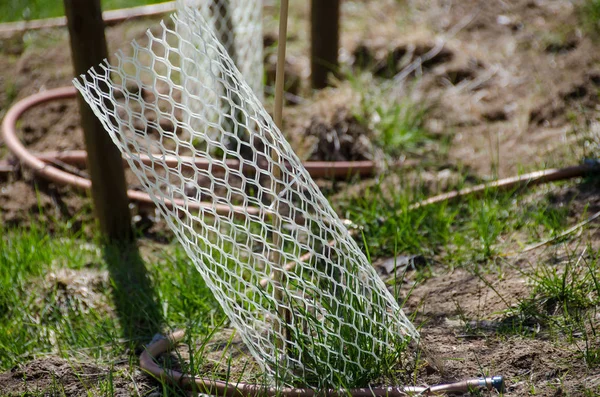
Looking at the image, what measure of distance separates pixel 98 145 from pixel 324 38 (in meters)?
1.69

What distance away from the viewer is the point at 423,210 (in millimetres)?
2881

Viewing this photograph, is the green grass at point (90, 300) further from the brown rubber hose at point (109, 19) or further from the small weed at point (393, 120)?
the brown rubber hose at point (109, 19)

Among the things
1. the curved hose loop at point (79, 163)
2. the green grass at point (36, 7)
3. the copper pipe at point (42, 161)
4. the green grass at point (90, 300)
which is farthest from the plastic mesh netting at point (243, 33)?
the green grass at point (36, 7)

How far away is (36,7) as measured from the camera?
5129mm

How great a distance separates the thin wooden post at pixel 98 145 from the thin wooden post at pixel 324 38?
1554 mm

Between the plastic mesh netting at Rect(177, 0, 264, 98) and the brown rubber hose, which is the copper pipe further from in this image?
the brown rubber hose

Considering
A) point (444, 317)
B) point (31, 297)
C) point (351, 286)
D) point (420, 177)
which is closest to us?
point (351, 286)

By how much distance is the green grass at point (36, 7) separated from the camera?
509 centimetres

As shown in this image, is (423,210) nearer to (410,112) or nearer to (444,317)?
(444,317)

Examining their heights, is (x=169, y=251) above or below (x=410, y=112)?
below

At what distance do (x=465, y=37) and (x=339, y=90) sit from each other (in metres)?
1.31

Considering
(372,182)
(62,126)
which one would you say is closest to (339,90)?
(372,182)

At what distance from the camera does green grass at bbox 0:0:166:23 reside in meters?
5.09

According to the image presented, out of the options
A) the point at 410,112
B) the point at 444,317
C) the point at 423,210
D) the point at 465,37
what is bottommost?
the point at 444,317
